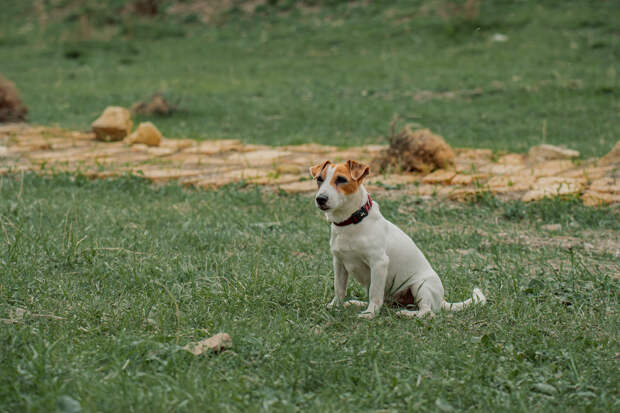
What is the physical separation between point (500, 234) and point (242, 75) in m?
9.63

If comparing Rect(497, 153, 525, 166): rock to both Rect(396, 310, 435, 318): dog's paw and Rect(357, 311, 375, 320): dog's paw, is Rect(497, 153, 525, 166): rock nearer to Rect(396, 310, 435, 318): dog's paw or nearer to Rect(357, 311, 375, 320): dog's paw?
Rect(396, 310, 435, 318): dog's paw

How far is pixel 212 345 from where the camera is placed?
9.58 feet

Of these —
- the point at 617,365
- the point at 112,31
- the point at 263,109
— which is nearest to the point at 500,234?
the point at 617,365

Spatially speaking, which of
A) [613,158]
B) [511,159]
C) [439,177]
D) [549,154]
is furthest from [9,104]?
[613,158]

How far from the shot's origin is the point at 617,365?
115 inches

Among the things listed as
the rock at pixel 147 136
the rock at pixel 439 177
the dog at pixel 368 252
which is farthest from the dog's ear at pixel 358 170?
the rock at pixel 147 136

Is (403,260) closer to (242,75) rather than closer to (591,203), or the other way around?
(591,203)

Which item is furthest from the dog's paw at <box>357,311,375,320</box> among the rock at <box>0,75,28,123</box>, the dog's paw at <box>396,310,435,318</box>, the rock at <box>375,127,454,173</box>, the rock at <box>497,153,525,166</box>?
the rock at <box>0,75,28,123</box>

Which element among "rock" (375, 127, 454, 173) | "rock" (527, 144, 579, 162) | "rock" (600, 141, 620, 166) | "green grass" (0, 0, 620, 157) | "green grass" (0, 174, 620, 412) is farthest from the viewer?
"green grass" (0, 0, 620, 157)

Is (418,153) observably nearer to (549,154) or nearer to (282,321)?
(549,154)

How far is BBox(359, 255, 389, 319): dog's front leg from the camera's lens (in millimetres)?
3404

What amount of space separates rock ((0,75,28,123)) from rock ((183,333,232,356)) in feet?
27.4

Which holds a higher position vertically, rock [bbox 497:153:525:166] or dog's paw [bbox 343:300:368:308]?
dog's paw [bbox 343:300:368:308]

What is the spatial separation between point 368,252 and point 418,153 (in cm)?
378
